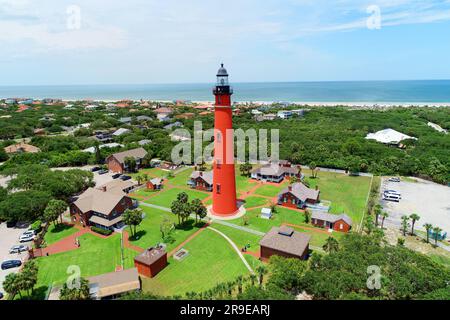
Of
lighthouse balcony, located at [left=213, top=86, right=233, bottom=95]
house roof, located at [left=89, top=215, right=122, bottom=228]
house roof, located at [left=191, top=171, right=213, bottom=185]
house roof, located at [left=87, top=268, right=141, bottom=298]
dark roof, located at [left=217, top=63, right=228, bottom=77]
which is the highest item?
dark roof, located at [left=217, top=63, right=228, bottom=77]

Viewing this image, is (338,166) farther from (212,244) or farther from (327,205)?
(212,244)

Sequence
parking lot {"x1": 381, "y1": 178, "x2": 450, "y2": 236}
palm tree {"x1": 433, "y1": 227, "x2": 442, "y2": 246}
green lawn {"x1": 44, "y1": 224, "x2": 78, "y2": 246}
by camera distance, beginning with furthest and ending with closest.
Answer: parking lot {"x1": 381, "y1": 178, "x2": 450, "y2": 236}, green lawn {"x1": 44, "y1": 224, "x2": 78, "y2": 246}, palm tree {"x1": 433, "y1": 227, "x2": 442, "y2": 246}

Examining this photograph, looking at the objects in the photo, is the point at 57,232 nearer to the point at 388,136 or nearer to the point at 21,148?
the point at 21,148

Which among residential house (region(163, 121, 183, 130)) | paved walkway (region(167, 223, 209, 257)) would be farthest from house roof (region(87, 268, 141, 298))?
residential house (region(163, 121, 183, 130))

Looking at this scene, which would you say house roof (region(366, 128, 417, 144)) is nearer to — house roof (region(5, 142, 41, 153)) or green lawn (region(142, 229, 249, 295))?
green lawn (region(142, 229, 249, 295))

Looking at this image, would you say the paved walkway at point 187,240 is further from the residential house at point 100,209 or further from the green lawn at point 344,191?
the green lawn at point 344,191

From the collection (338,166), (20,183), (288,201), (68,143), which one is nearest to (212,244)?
(288,201)

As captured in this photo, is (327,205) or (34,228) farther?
(327,205)
